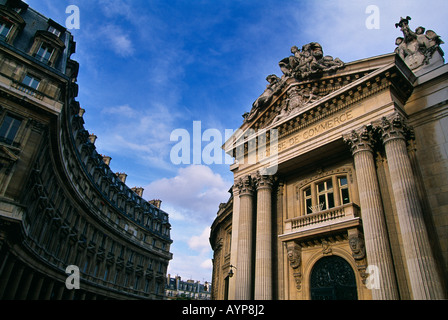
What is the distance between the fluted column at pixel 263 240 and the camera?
1561 cm

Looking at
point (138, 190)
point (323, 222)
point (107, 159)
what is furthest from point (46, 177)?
point (138, 190)

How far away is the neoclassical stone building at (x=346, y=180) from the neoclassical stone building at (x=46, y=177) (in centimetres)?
1408

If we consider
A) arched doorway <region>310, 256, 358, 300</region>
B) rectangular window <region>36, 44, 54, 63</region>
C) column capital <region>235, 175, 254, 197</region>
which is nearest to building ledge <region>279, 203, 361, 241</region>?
arched doorway <region>310, 256, 358, 300</region>

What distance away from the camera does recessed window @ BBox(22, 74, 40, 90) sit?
72.5 ft

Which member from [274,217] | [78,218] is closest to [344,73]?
[274,217]

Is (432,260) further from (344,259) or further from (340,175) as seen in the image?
(340,175)

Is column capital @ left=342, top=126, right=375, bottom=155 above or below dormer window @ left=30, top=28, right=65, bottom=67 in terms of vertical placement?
below

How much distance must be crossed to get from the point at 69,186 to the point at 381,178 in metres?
28.2

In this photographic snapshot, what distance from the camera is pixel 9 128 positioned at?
20344 millimetres

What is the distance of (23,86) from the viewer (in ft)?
69.5

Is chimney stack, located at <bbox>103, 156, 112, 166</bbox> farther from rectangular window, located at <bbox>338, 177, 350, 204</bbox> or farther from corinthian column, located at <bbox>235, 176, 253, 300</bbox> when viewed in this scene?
rectangular window, located at <bbox>338, 177, 350, 204</bbox>

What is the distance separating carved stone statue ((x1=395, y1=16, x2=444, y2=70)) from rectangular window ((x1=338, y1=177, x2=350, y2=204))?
686 cm

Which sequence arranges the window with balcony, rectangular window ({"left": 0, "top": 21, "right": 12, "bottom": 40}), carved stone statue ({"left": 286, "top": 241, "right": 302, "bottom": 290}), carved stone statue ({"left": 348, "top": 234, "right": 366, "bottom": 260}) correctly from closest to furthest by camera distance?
carved stone statue ({"left": 348, "top": 234, "right": 366, "bottom": 260}), carved stone statue ({"left": 286, "top": 241, "right": 302, "bottom": 290}), the window with balcony, rectangular window ({"left": 0, "top": 21, "right": 12, "bottom": 40})

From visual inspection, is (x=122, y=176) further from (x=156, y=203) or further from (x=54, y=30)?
(x=54, y=30)
